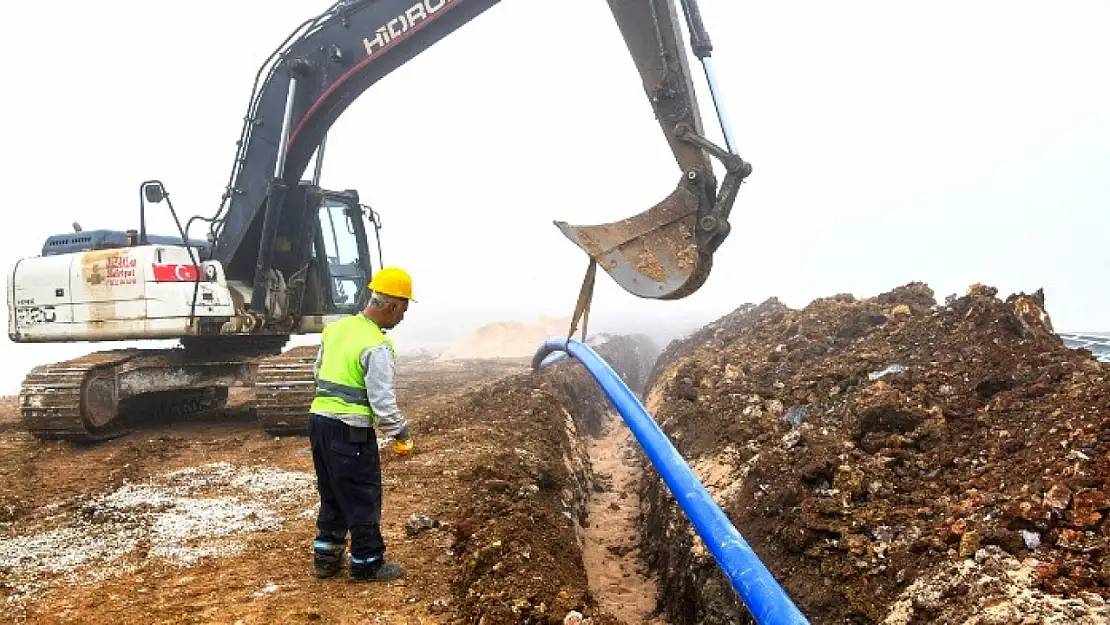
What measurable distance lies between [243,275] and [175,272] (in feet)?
2.99

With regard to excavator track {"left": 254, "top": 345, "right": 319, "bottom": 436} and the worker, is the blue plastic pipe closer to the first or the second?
the worker

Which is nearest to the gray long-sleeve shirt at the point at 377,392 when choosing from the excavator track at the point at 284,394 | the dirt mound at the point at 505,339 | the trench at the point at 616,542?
the trench at the point at 616,542

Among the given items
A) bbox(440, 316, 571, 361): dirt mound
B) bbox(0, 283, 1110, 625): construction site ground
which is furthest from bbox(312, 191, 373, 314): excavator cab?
bbox(440, 316, 571, 361): dirt mound

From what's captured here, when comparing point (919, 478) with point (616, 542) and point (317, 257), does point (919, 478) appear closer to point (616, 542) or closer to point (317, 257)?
point (616, 542)

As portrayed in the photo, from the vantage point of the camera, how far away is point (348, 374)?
3955 millimetres

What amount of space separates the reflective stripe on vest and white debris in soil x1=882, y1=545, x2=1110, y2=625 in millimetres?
2817

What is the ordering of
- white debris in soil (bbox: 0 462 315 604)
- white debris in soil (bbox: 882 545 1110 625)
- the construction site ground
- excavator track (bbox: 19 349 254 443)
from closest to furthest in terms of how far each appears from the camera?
white debris in soil (bbox: 882 545 1110 625) → the construction site ground → white debris in soil (bbox: 0 462 315 604) → excavator track (bbox: 19 349 254 443)

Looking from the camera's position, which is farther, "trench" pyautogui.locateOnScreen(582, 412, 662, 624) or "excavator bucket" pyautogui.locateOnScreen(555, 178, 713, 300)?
"trench" pyautogui.locateOnScreen(582, 412, 662, 624)

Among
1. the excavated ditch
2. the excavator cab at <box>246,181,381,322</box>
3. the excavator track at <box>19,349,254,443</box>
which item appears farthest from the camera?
the excavator cab at <box>246,181,381,322</box>

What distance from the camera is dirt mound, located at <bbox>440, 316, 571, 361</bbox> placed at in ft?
103

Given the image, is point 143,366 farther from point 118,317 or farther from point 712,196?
point 712,196

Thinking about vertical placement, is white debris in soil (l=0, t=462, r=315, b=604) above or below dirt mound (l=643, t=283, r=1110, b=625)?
below

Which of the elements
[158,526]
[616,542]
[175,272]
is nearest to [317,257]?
[175,272]

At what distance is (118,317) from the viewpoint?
7.53 m
